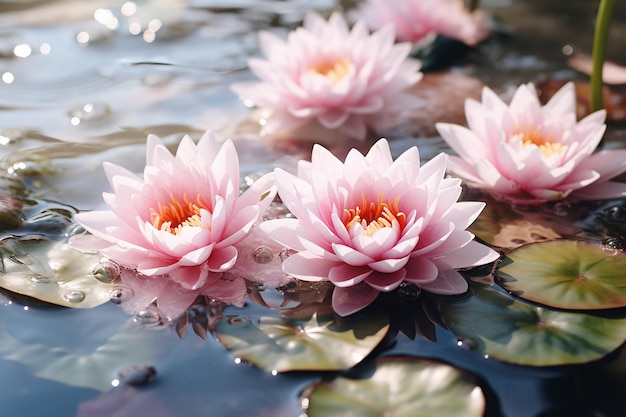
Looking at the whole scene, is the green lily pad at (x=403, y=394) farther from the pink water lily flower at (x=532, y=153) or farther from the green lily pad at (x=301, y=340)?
the pink water lily flower at (x=532, y=153)

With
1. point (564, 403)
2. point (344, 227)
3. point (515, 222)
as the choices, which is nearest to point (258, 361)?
point (344, 227)

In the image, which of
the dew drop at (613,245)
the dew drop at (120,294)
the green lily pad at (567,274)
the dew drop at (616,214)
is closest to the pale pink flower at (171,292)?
the dew drop at (120,294)

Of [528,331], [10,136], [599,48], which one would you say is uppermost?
[599,48]

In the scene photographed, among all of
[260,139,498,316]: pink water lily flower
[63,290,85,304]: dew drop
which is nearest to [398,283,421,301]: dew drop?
[260,139,498,316]: pink water lily flower

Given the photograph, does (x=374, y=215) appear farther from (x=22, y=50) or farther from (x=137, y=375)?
(x=22, y=50)

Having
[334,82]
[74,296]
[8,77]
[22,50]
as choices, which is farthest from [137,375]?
[22,50]

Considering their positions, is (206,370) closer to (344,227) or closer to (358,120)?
(344,227)

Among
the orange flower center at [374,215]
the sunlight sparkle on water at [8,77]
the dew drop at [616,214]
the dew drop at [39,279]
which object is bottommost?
the sunlight sparkle on water at [8,77]
